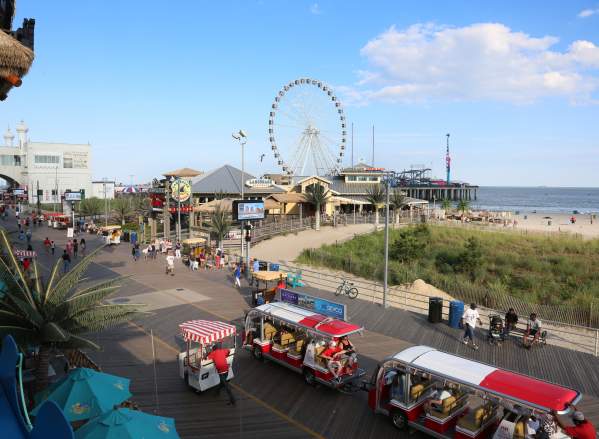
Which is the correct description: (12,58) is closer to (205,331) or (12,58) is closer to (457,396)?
Answer: (205,331)

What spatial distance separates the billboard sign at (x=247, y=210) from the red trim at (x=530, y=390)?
19721 mm

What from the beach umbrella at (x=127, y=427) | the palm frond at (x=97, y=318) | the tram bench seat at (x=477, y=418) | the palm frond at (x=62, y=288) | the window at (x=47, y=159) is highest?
the window at (x=47, y=159)

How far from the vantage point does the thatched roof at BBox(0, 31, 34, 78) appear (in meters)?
8.92

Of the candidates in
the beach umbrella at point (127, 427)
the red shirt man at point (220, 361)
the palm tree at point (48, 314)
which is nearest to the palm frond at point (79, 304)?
the palm tree at point (48, 314)

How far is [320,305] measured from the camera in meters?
16.4

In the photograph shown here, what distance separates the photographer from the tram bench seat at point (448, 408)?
914cm

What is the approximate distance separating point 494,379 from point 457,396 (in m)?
1.09

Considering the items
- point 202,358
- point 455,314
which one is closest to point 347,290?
point 455,314

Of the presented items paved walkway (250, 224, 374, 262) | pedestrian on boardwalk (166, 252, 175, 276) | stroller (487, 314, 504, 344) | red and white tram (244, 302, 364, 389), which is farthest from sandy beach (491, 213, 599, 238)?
red and white tram (244, 302, 364, 389)

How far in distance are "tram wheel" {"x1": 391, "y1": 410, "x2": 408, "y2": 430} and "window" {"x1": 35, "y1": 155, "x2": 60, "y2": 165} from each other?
99180mm

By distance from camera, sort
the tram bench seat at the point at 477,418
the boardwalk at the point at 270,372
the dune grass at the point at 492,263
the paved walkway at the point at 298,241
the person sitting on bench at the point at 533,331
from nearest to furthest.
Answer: the tram bench seat at the point at 477,418, the boardwalk at the point at 270,372, the person sitting on bench at the point at 533,331, the dune grass at the point at 492,263, the paved walkway at the point at 298,241

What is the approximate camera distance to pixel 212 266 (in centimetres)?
2906

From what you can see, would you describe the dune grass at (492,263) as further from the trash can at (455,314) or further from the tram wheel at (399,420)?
the tram wheel at (399,420)

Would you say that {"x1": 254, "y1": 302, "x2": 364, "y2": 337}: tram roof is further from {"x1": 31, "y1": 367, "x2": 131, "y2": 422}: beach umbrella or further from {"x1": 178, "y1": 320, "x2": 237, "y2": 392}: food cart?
{"x1": 31, "y1": 367, "x2": 131, "y2": 422}: beach umbrella
